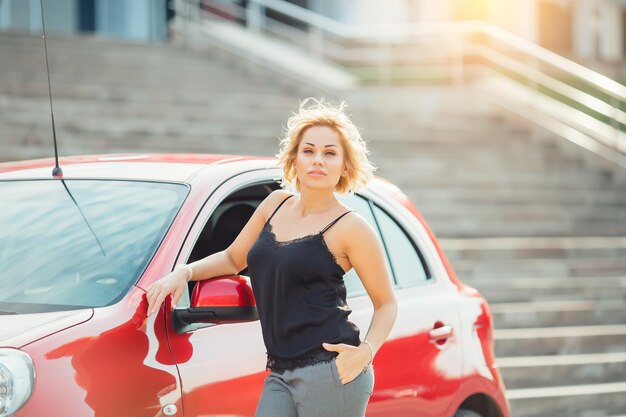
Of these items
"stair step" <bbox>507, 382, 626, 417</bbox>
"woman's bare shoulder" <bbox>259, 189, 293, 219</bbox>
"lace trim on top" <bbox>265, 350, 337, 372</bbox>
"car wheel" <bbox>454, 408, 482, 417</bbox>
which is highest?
"woman's bare shoulder" <bbox>259, 189, 293, 219</bbox>

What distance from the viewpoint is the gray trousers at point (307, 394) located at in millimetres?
3621

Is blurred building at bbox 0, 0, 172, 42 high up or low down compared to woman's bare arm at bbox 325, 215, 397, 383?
up

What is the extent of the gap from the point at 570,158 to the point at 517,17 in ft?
49.5

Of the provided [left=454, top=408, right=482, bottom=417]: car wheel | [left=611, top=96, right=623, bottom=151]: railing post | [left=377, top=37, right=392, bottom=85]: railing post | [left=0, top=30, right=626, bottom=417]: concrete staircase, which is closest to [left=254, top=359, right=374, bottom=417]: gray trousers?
[left=454, top=408, right=482, bottom=417]: car wheel

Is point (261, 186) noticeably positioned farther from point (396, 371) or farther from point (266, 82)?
point (266, 82)

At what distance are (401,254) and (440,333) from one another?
379 millimetres

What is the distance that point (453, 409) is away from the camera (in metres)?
5.09

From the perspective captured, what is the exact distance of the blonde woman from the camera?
3.63 meters

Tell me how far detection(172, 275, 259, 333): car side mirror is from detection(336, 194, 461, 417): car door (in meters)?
0.84

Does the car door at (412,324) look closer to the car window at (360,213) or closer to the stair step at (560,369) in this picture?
the car window at (360,213)

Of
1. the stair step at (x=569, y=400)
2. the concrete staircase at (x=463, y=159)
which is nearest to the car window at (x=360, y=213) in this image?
the stair step at (x=569, y=400)

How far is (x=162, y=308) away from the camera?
12.2 feet

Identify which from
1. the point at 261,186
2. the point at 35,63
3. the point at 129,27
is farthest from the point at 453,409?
the point at 129,27

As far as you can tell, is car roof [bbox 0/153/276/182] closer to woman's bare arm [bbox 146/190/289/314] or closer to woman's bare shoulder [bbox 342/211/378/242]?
woman's bare arm [bbox 146/190/289/314]
